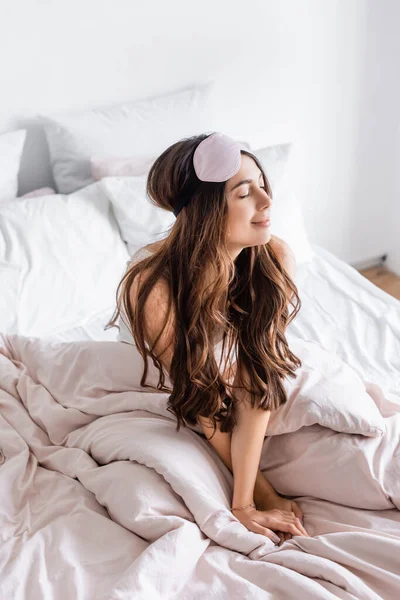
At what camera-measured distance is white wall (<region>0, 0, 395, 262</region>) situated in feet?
6.93

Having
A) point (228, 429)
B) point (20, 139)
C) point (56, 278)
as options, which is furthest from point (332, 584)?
point (20, 139)

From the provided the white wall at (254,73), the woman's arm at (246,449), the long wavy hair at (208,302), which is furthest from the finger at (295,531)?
the white wall at (254,73)

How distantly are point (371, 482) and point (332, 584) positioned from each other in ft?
0.80

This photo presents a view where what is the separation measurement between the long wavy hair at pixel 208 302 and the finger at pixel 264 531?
20 centimetres

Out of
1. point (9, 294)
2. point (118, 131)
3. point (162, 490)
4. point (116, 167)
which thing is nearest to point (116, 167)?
point (116, 167)

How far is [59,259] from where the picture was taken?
1962mm

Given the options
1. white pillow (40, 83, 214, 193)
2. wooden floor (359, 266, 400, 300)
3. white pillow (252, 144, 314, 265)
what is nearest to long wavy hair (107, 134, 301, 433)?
white pillow (252, 144, 314, 265)

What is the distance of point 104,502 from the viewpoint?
1.34m

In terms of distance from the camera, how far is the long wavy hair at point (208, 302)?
1.34m

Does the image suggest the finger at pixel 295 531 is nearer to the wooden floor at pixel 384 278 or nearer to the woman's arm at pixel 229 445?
the woman's arm at pixel 229 445

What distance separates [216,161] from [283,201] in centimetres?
97

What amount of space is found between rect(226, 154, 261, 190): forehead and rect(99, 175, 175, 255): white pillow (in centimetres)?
71

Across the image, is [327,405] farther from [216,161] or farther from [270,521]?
[216,161]

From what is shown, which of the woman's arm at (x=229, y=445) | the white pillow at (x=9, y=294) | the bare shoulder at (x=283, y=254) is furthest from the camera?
the white pillow at (x=9, y=294)
